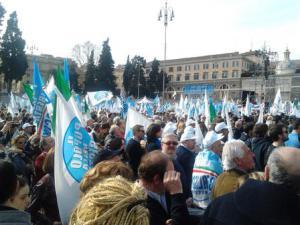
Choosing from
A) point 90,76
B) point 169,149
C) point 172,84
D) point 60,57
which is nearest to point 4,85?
point 90,76

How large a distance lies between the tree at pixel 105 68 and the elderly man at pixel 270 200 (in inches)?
2633

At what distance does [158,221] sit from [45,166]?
193cm

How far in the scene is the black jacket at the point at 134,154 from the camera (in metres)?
5.93

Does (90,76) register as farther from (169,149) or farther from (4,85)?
(169,149)

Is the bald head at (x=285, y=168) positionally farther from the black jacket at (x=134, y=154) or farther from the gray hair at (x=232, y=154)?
the black jacket at (x=134, y=154)

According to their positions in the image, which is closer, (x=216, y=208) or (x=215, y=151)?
(x=216, y=208)

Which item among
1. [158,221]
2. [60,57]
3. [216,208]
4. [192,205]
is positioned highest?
[60,57]

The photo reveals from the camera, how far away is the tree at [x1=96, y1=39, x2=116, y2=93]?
6838 centimetres

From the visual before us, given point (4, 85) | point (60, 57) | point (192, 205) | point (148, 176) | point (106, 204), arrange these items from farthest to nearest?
1. point (60, 57)
2. point (4, 85)
3. point (192, 205)
4. point (148, 176)
5. point (106, 204)

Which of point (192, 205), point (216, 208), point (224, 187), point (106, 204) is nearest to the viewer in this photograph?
point (106, 204)

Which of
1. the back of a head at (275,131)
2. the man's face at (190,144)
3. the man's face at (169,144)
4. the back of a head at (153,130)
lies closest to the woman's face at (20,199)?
the man's face at (169,144)

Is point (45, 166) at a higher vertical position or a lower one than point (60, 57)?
lower

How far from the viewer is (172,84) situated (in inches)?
4250

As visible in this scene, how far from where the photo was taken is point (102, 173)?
8.63ft
